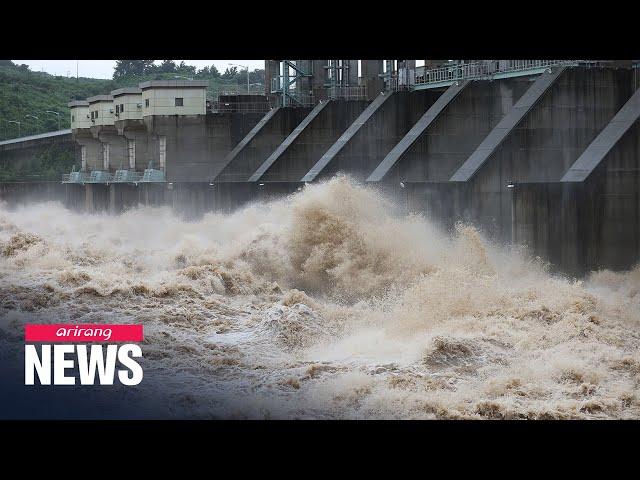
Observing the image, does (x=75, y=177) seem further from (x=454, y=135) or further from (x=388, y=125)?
(x=454, y=135)

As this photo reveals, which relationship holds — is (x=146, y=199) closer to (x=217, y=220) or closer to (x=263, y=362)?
(x=217, y=220)

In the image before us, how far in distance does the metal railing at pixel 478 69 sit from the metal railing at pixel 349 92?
251 cm

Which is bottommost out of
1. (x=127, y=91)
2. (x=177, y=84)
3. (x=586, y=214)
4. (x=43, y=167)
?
(x=586, y=214)

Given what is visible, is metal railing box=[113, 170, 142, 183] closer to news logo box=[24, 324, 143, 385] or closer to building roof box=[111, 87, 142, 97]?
building roof box=[111, 87, 142, 97]

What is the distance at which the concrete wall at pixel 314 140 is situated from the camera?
1099 inches

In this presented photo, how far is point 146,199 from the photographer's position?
28844 mm

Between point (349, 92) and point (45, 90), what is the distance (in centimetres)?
939

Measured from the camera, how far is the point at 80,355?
12734mm

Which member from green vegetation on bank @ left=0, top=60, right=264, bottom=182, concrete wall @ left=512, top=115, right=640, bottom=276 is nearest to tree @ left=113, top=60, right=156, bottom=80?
green vegetation on bank @ left=0, top=60, right=264, bottom=182

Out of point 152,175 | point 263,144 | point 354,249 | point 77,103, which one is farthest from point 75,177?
point 354,249

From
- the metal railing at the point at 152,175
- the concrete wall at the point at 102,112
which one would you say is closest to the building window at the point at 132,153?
the metal railing at the point at 152,175

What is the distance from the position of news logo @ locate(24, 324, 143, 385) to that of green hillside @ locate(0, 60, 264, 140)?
6383 millimetres

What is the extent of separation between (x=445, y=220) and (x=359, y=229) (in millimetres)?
2754
